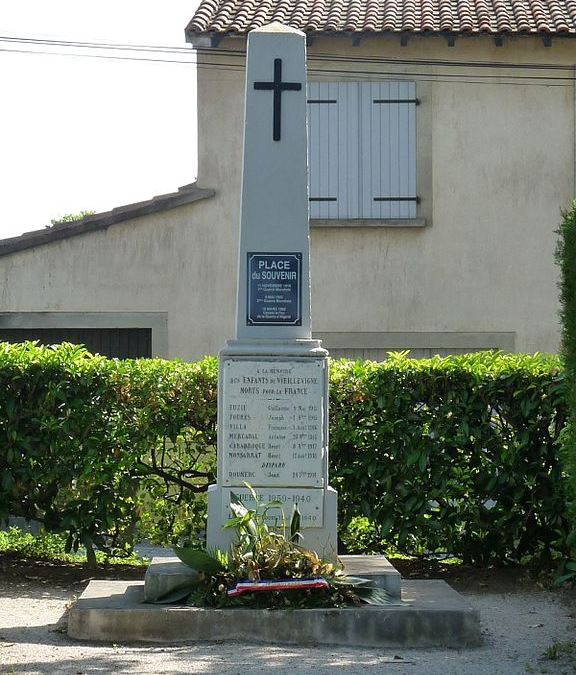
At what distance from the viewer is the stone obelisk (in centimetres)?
700

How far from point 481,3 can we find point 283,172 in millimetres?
8412

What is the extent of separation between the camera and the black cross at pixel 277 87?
23.6 feet

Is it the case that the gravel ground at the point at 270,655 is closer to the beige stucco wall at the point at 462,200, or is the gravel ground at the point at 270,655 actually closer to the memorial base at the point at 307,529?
the memorial base at the point at 307,529

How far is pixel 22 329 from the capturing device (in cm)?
1413

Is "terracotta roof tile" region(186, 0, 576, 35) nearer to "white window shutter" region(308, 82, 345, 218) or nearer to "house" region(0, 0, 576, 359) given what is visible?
"house" region(0, 0, 576, 359)

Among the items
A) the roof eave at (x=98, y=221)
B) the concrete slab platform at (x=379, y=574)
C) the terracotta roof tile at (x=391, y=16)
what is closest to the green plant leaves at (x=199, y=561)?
the concrete slab platform at (x=379, y=574)

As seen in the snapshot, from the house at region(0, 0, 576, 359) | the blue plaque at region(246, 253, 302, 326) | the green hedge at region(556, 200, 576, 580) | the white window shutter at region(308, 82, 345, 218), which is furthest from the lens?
the white window shutter at region(308, 82, 345, 218)

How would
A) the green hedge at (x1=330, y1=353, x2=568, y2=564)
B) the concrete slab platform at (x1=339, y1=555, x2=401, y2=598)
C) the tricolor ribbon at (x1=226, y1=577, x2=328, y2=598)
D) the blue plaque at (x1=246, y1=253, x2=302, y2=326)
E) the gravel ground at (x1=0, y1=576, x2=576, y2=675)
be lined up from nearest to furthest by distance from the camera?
the gravel ground at (x1=0, y1=576, x2=576, y2=675), the tricolor ribbon at (x1=226, y1=577, x2=328, y2=598), the concrete slab platform at (x1=339, y1=555, x2=401, y2=598), the blue plaque at (x1=246, y1=253, x2=302, y2=326), the green hedge at (x1=330, y1=353, x2=568, y2=564)

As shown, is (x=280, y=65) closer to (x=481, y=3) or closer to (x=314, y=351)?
(x=314, y=351)

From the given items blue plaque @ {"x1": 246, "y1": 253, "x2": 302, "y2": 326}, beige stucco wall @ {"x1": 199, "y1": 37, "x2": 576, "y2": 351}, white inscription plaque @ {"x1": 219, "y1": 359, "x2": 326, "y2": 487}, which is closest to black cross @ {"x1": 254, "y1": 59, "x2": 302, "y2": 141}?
blue plaque @ {"x1": 246, "y1": 253, "x2": 302, "y2": 326}

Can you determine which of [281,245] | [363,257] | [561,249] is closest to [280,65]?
[281,245]

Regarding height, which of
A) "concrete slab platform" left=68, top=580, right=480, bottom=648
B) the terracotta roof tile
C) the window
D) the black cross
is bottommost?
"concrete slab platform" left=68, top=580, right=480, bottom=648

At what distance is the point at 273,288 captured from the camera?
715 centimetres

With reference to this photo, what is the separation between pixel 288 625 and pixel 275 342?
178 centimetres
